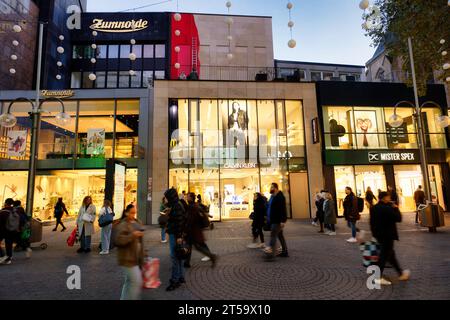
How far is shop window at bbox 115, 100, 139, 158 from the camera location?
17.5m

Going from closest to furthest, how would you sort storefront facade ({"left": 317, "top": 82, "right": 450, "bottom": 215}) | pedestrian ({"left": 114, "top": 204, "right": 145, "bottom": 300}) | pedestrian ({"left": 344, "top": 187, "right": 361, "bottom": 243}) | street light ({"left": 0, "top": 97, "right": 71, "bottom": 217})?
pedestrian ({"left": 114, "top": 204, "right": 145, "bottom": 300})
street light ({"left": 0, "top": 97, "right": 71, "bottom": 217})
pedestrian ({"left": 344, "top": 187, "right": 361, "bottom": 243})
storefront facade ({"left": 317, "top": 82, "right": 450, "bottom": 215})

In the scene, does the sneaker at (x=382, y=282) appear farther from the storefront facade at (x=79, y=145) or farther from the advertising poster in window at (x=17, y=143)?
the advertising poster in window at (x=17, y=143)

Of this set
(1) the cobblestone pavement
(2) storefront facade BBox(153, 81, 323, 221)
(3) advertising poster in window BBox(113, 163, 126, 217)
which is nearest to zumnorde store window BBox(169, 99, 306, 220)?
(2) storefront facade BBox(153, 81, 323, 221)

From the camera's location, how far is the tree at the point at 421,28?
1188 centimetres

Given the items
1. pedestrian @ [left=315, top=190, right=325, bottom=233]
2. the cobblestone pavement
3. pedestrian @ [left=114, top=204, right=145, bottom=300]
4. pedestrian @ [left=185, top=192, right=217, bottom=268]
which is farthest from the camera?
pedestrian @ [left=315, top=190, right=325, bottom=233]

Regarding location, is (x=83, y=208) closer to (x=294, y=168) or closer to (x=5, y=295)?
(x=5, y=295)

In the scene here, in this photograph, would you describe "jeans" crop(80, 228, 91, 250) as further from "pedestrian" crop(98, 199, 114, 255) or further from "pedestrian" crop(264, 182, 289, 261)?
"pedestrian" crop(264, 182, 289, 261)

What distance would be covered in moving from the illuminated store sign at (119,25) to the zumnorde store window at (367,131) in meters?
22.1

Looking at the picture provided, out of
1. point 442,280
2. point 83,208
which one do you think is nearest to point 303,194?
point 442,280

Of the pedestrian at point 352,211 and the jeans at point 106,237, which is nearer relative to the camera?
the jeans at point 106,237

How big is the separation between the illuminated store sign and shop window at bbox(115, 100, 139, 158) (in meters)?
14.5

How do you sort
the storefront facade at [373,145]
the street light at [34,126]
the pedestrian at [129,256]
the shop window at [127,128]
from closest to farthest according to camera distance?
the pedestrian at [129,256] → the street light at [34,126] → the shop window at [127,128] → the storefront facade at [373,145]

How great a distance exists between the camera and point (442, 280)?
517 centimetres

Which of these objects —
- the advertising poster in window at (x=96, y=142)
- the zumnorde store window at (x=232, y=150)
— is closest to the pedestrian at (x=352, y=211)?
the zumnorde store window at (x=232, y=150)
